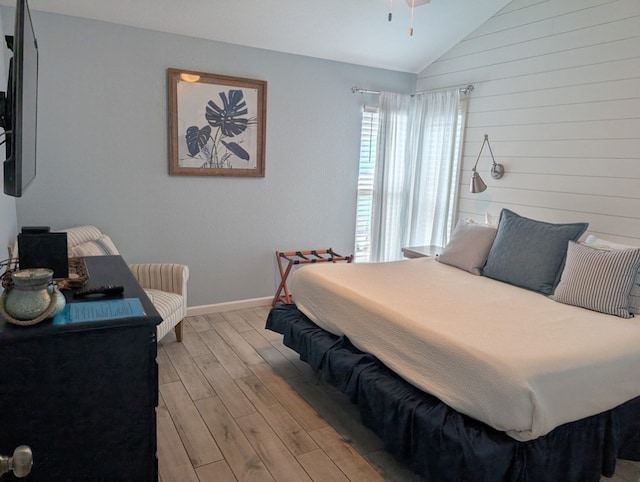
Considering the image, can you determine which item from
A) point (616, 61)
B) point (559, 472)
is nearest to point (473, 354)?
point (559, 472)

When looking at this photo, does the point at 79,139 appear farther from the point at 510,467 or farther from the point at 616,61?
the point at 616,61

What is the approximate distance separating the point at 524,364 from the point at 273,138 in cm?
295

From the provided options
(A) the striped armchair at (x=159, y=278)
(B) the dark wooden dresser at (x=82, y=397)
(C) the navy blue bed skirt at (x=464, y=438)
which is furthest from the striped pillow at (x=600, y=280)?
(A) the striped armchair at (x=159, y=278)

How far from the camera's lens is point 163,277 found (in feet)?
10.8

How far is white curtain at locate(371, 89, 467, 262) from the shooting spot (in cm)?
421

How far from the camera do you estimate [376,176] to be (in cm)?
454

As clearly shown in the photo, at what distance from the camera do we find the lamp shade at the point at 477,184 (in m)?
3.77


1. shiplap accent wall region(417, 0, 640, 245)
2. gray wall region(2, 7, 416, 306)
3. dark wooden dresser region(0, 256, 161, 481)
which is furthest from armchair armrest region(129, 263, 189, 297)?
shiplap accent wall region(417, 0, 640, 245)

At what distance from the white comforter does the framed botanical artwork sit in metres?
1.55

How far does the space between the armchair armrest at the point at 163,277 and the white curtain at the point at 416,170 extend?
2118mm

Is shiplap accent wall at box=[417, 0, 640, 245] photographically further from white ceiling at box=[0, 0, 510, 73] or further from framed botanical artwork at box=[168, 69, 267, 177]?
framed botanical artwork at box=[168, 69, 267, 177]

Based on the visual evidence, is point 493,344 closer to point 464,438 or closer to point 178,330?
point 464,438

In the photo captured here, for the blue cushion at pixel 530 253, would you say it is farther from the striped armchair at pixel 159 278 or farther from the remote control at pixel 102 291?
the remote control at pixel 102 291

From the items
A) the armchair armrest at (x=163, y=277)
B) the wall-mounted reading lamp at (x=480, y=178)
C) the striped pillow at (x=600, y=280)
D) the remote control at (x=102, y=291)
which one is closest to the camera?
the remote control at (x=102, y=291)
